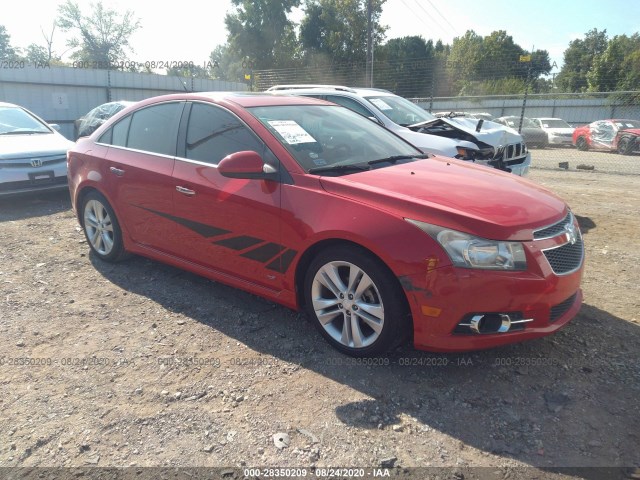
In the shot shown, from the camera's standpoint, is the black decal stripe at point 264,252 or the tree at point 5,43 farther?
the tree at point 5,43

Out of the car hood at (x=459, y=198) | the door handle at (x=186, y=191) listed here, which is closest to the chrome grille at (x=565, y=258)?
the car hood at (x=459, y=198)

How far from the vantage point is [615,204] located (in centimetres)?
769

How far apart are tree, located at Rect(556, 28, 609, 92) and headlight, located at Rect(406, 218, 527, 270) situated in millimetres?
39065

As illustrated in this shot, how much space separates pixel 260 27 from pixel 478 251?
1881 inches

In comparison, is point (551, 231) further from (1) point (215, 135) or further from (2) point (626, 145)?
(2) point (626, 145)

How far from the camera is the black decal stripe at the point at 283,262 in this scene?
126 inches

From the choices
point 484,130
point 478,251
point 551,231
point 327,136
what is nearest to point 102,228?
point 327,136

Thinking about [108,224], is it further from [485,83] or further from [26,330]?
[485,83]

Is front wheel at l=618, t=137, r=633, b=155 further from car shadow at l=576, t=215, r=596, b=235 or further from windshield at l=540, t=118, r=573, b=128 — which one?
car shadow at l=576, t=215, r=596, b=235

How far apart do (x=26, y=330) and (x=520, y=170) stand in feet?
21.9

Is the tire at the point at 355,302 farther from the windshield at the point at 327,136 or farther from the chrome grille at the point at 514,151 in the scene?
the chrome grille at the point at 514,151

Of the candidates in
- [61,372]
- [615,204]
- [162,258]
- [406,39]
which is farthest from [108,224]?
[406,39]

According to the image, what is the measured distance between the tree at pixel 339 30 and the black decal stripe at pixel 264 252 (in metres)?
34.4

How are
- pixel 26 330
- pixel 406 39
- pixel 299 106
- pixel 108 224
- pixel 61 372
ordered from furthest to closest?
pixel 406 39, pixel 108 224, pixel 299 106, pixel 26 330, pixel 61 372
